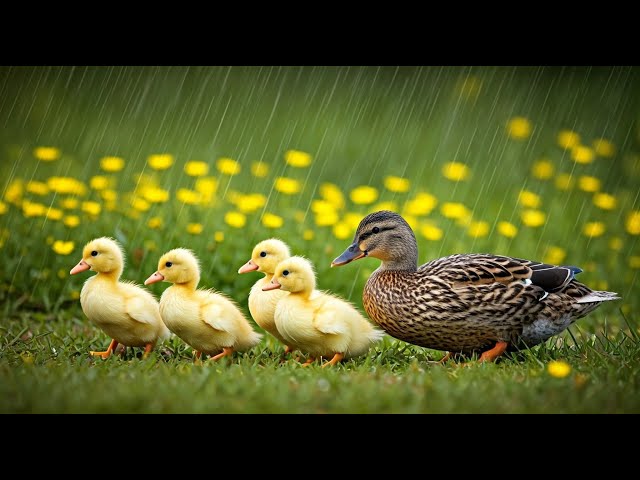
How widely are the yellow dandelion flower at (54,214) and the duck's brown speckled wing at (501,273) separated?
369cm

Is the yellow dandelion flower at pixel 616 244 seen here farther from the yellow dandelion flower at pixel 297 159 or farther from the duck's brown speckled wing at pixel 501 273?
the yellow dandelion flower at pixel 297 159

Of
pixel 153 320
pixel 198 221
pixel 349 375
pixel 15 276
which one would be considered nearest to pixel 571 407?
pixel 349 375

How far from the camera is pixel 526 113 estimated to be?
9.88 meters

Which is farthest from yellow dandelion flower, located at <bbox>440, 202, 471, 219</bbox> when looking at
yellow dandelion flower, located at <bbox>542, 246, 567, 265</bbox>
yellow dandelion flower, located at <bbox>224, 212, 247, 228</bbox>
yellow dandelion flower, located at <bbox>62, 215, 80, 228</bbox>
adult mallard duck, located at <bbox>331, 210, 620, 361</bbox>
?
yellow dandelion flower, located at <bbox>62, 215, 80, 228</bbox>

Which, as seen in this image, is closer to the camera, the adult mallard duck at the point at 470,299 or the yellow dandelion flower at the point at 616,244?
the adult mallard duck at the point at 470,299

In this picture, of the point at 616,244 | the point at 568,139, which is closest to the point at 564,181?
the point at 568,139

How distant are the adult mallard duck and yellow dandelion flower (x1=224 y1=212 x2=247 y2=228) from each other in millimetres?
2176

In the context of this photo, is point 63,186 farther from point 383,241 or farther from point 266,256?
point 383,241

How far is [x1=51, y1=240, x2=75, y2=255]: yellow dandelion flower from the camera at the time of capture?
7152 millimetres

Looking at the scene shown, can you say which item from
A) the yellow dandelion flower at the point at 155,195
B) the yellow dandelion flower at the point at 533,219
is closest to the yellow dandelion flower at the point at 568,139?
the yellow dandelion flower at the point at 533,219

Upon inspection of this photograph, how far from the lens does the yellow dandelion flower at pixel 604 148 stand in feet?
29.2

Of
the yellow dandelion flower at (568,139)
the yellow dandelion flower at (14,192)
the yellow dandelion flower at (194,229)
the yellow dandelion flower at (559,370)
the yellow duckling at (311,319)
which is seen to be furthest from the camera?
the yellow dandelion flower at (568,139)

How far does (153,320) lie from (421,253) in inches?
119

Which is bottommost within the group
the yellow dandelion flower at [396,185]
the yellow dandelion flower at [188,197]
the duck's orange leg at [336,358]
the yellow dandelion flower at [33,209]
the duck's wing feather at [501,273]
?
the duck's orange leg at [336,358]
